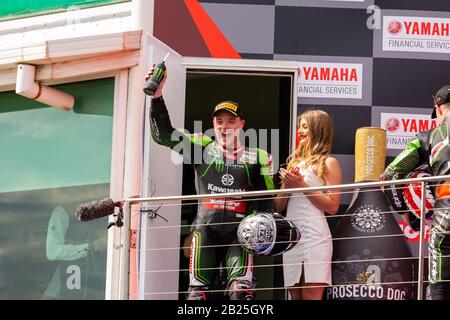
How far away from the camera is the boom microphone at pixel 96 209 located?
7.72 meters

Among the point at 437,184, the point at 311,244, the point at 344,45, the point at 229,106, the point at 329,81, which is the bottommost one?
the point at 311,244

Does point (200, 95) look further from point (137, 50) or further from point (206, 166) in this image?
point (206, 166)

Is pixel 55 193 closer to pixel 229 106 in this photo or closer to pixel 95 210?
pixel 95 210

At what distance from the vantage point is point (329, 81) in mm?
8828

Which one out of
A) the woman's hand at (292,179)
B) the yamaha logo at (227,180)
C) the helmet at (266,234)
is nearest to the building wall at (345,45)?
the woman's hand at (292,179)

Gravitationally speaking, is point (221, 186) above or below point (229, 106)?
below

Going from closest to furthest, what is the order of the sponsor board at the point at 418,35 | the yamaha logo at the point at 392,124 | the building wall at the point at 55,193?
the building wall at the point at 55,193 → the yamaha logo at the point at 392,124 → the sponsor board at the point at 418,35

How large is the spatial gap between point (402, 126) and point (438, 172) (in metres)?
1.59

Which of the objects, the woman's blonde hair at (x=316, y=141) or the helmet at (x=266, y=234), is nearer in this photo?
the helmet at (x=266, y=234)

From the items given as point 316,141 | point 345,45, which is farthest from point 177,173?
point 345,45

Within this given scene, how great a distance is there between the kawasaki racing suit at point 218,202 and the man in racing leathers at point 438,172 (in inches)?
35.1

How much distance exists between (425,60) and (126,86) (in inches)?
89.5

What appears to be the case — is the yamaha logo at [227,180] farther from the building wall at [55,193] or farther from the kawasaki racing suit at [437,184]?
the building wall at [55,193]

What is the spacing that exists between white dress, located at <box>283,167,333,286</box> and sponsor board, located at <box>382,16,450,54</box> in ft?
5.59
